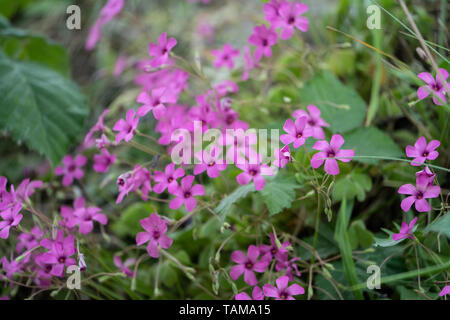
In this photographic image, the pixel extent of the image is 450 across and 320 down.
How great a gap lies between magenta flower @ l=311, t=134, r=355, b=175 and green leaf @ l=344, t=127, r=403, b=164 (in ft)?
0.91

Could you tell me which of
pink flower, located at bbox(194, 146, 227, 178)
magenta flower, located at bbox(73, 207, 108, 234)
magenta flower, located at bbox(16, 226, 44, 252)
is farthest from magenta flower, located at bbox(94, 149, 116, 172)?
pink flower, located at bbox(194, 146, 227, 178)

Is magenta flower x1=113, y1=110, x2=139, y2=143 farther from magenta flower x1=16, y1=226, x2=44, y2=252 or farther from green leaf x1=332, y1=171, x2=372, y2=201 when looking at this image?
green leaf x1=332, y1=171, x2=372, y2=201

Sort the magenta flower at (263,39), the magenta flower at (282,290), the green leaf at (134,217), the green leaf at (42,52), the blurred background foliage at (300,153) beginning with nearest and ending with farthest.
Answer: the magenta flower at (282,290) < the blurred background foliage at (300,153) < the magenta flower at (263,39) < the green leaf at (134,217) < the green leaf at (42,52)

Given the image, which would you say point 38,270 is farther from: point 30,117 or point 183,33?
point 183,33

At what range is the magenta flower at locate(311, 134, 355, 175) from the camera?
0.87 metres

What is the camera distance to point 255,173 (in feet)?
3.10

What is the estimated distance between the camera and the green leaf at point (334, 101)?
123 cm

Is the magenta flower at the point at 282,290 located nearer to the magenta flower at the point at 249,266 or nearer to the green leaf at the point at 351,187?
the magenta flower at the point at 249,266

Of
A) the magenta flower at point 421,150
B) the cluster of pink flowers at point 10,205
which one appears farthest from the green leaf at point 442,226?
the cluster of pink flowers at point 10,205

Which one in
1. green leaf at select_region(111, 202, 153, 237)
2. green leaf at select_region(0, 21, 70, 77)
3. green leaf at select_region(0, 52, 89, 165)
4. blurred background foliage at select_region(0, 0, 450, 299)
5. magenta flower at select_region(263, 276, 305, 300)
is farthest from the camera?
green leaf at select_region(0, 21, 70, 77)

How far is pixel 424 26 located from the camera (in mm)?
1381

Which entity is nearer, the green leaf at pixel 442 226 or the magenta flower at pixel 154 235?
the green leaf at pixel 442 226

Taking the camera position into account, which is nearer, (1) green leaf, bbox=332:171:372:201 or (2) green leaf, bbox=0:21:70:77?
(1) green leaf, bbox=332:171:372:201
